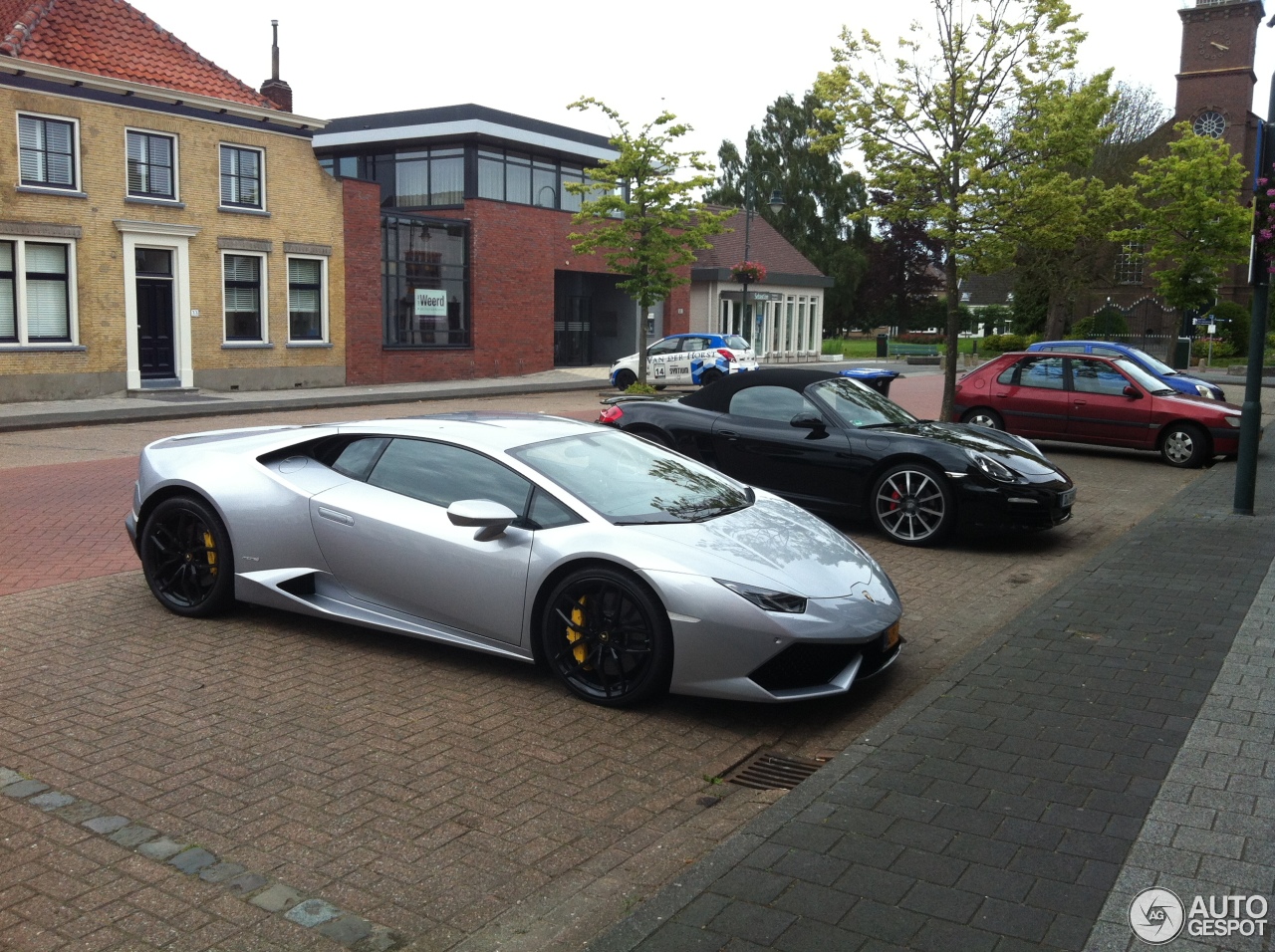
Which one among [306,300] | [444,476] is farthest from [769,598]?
[306,300]

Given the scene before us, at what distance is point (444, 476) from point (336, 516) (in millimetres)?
633

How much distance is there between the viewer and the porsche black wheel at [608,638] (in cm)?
524

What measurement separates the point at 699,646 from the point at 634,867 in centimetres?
141

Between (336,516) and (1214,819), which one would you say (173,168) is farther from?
(1214,819)

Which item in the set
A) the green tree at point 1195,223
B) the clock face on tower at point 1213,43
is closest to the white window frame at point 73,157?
the green tree at point 1195,223

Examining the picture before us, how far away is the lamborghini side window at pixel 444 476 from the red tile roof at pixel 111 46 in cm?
2195

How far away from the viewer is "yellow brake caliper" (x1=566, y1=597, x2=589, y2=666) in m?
5.45

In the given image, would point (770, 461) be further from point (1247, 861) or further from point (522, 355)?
point (522, 355)

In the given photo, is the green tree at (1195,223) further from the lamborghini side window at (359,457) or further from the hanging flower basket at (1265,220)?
the lamborghini side window at (359,457)

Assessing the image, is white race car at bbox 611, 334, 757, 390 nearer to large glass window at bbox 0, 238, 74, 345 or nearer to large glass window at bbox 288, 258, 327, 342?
large glass window at bbox 288, 258, 327, 342

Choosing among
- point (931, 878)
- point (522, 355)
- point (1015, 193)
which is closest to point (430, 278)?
point (522, 355)

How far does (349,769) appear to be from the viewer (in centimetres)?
462

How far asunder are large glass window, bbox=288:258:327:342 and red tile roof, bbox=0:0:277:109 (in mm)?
3990

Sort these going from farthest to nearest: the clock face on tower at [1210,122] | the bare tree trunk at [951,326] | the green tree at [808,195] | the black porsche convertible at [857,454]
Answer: the green tree at [808,195]
the clock face on tower at [1210,122]
the bare tree trunk at [951,326]
the black porsche convertible at [857,454]
